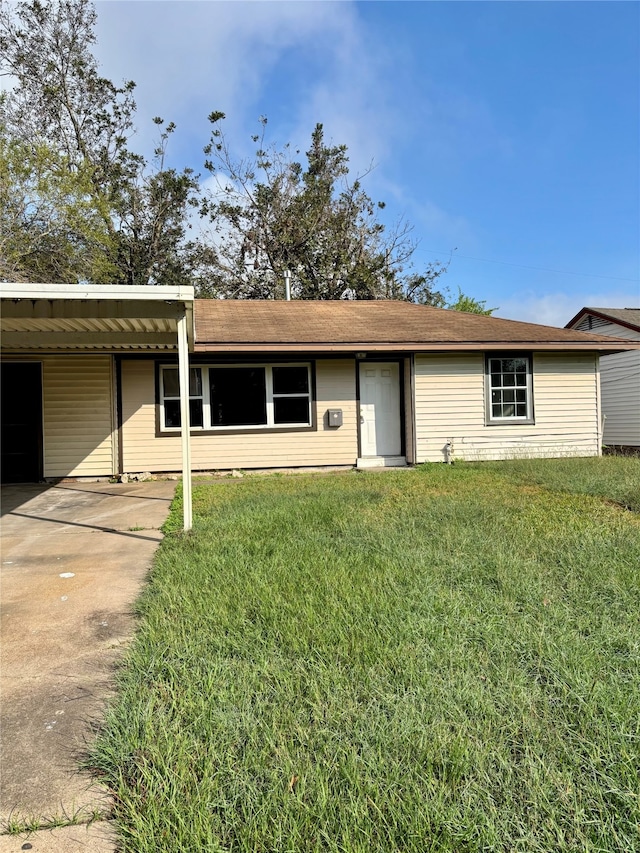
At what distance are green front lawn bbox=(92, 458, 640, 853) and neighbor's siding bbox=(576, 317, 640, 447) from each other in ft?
43.7

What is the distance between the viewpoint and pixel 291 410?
10.2 metres

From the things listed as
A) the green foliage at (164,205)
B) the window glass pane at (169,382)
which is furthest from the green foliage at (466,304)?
the window glass pane at (169,382)

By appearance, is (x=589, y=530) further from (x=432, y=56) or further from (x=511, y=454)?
(x=432, y=56)

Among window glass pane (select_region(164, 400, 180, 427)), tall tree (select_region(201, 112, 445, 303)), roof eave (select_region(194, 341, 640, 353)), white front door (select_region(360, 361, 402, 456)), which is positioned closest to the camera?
roof eave (select_region(194, 341, 640, 353))

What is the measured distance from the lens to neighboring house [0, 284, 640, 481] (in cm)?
960

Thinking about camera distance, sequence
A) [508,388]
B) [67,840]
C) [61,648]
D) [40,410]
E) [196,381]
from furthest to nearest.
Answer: [508,388], [196,381], [40,410], [61,648], [67,840]

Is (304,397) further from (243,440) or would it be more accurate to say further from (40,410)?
(40,410)

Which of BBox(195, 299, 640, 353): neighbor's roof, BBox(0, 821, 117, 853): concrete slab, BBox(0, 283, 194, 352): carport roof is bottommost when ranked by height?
BBox(0, 821, 117, 853): concrete slab

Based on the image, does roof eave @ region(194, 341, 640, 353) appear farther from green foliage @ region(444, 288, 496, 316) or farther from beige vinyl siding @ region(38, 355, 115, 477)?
green foliage @ region(444, 288, 496, 316)

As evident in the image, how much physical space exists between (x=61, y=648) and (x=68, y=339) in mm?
5766

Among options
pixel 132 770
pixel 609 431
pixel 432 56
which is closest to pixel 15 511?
pixel 132 770

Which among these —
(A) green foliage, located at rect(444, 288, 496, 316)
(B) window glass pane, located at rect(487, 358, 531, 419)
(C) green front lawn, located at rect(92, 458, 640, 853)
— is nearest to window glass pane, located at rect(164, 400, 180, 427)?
(C) green front lawn, located at rect(92, 458, 640, 853)

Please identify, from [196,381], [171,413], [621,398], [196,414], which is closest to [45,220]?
[196,381]

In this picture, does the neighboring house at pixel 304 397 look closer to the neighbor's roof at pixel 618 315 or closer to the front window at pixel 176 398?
the front window at pixel 176 398
